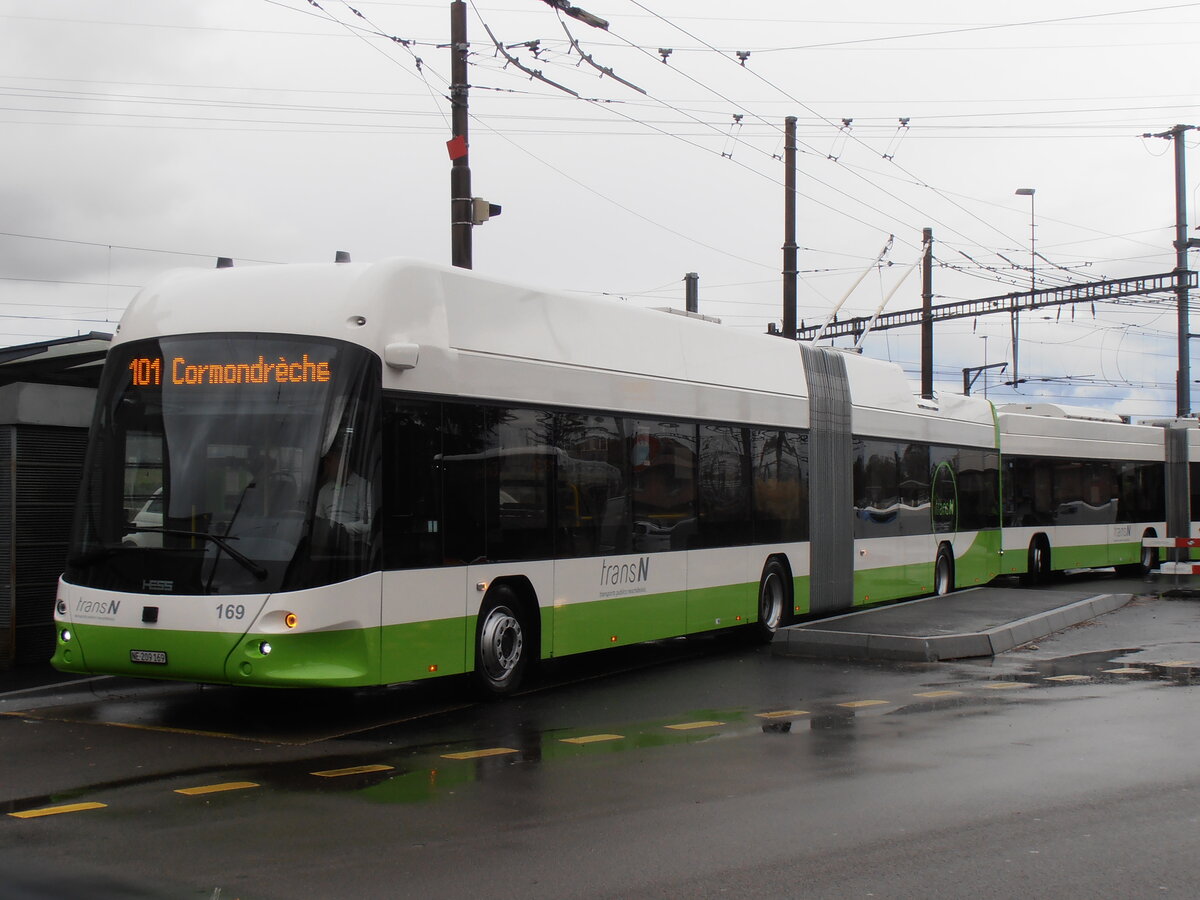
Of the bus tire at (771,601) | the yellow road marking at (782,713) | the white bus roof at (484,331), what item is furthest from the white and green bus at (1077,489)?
the yellow road marking at (782,713)

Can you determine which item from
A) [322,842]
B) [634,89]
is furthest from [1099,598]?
[322,842]

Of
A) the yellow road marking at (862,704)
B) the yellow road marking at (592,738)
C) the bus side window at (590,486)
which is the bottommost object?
the yellow road marking at (862,704)

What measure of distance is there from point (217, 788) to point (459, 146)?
32.2 feet

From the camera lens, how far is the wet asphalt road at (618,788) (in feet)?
19.9

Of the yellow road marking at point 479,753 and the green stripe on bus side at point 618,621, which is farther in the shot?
the green stripe on bus side at point 618,621

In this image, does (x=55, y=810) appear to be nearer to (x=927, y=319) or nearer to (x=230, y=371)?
(x=230, y=371)

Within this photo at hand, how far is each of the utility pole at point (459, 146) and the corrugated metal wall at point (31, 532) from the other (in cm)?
477

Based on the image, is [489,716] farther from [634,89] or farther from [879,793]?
[634,89]

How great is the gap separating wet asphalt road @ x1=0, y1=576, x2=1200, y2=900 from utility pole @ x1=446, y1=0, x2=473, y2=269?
550 centimetres

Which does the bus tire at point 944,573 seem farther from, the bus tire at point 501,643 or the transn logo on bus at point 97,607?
the transn logo on bus at point 97,607

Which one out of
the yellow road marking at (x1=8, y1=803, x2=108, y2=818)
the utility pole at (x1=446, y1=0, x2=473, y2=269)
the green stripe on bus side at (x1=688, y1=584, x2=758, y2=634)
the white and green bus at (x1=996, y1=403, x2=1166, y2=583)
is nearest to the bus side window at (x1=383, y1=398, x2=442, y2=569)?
the yellow road marking at (x1=8, y1=803, x2=108, y2=818)

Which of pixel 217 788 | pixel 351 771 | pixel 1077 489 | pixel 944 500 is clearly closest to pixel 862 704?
pixel 351 771

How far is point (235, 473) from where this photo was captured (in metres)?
9.80

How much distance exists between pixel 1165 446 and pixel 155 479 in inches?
1029
